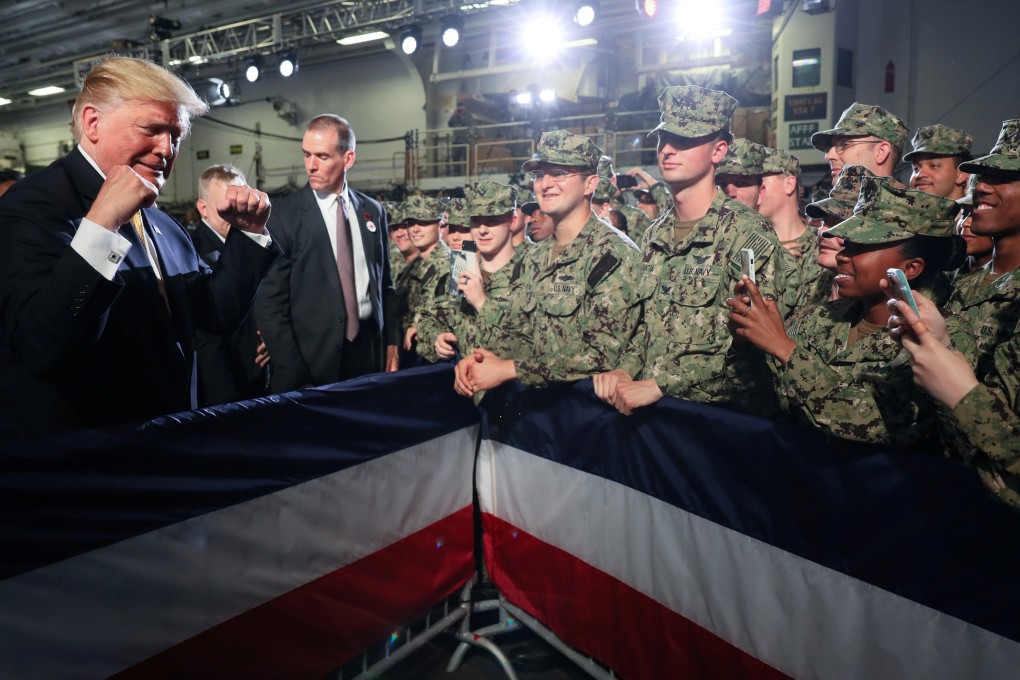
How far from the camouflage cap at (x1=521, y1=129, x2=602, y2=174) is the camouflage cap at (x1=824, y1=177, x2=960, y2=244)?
3.47ft

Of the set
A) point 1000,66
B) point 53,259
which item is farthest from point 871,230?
point 1000,66

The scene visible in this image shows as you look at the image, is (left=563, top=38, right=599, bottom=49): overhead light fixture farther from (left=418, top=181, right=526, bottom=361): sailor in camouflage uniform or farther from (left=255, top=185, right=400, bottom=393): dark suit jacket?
(left=255, top=185, right=400, bottom=393): dark suit jacket

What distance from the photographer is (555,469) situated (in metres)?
2.26

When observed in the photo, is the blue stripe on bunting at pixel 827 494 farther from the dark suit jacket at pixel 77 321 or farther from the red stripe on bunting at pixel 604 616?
the dark suit jacket at pixel 77 321

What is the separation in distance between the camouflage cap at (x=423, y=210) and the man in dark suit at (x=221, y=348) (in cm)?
109

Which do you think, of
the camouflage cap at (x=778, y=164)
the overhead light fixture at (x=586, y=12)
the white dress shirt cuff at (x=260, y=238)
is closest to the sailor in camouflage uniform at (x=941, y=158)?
the camouflage cap at (x=778, y=164)

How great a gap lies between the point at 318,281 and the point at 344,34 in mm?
10165

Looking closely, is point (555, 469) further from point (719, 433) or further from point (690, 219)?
point (690, 219)

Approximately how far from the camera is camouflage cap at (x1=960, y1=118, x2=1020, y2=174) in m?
1.67

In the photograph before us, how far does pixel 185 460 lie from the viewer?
5.48ft

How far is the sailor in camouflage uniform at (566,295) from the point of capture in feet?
7.41

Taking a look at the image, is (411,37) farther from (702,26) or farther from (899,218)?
(899,218)

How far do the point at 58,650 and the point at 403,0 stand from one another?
11.4 m

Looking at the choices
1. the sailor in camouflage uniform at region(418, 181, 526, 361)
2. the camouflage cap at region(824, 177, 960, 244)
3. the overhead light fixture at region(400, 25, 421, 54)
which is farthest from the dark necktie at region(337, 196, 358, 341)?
the overhead light fixture at region(400, 25, 421, 54)
